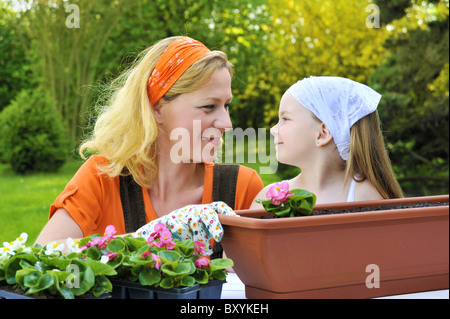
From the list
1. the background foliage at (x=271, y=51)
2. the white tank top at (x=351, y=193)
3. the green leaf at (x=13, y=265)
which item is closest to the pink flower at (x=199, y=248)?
the green leaf at (x=13, y=265)

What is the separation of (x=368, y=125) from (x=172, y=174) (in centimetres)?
79

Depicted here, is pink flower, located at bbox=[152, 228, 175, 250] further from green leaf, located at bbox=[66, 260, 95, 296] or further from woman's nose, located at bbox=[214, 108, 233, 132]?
woman's nose, located at bbox=[214, 108, 233, 132]

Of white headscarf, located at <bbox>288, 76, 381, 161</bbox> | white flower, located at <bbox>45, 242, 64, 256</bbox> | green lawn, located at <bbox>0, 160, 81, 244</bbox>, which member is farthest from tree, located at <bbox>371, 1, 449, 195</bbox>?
white flower, located at <bbox>45, 242, 64, 256</bbox>

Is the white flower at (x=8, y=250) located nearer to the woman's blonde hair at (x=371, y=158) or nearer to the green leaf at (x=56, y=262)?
the green leaf at (x=56, y=262)

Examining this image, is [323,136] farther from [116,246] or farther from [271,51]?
[271,51]

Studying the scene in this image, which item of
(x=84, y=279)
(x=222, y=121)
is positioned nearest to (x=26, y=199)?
(x=222, y=121)

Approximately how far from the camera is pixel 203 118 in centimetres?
205

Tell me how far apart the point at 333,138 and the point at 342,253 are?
2.89 ft

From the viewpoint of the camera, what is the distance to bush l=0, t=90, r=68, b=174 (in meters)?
9.09

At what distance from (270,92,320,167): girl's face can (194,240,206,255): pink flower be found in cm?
91

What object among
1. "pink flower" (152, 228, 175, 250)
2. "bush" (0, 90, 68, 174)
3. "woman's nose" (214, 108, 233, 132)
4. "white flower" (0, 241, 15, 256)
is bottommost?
"bush" (0, 90, 68, 174)
